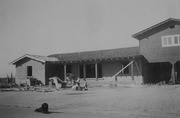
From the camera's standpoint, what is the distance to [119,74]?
26.0 m

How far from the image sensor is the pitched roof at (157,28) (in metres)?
24.1

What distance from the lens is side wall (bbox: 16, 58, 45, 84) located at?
1107 inches

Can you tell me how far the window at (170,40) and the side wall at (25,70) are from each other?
13.6m

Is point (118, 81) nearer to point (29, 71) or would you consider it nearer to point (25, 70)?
point (29, 71)

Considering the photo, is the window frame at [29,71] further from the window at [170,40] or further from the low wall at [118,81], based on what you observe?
the window at [170,40]

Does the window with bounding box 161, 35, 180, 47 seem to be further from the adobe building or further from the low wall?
the low wall

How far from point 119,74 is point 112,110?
16.6 metres

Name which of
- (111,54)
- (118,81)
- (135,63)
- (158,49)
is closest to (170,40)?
(158,49)

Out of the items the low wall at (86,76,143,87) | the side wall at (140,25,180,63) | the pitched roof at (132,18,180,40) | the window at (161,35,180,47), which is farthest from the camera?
the low wall at (86,76,143,87)

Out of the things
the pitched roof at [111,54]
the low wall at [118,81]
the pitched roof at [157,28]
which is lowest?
the low wall at [118,81]

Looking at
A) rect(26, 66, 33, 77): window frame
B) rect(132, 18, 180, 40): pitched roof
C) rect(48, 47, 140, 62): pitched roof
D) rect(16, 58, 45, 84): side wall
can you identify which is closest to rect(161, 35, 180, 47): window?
rect(132, 18, 180, 40): pitched roof

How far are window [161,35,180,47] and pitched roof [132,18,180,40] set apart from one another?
3.67ft

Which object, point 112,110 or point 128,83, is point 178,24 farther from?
point 112,110

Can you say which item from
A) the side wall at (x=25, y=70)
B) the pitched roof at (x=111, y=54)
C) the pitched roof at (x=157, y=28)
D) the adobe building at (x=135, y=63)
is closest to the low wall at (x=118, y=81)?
the adobe building at (x=135, y=63)
